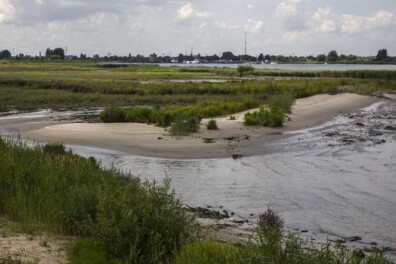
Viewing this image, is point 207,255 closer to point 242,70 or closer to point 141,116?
point 141,116

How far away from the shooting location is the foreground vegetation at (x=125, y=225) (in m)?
6.21

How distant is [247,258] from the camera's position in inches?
238

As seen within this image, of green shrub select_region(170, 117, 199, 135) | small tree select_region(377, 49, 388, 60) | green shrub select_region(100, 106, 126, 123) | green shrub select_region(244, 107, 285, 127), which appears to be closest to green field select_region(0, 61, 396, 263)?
green shrub select_region(170, 117, 199, 135)

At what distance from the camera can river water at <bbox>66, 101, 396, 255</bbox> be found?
498 inches

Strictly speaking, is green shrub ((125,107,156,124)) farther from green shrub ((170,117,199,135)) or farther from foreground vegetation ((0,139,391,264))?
foreground vegetation ((0,139,391,264))

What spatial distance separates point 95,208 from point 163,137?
16.3m

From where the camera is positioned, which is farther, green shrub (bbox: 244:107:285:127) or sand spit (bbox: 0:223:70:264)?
green shrub (bbox: 244:107:285:127)

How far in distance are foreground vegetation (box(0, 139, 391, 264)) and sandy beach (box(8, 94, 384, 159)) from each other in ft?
36.6

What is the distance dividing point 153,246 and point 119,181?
434 centimetres

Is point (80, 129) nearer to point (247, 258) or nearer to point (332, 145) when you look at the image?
point (332, 145)

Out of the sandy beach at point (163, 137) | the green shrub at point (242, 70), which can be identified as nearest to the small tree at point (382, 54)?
the green shrub at point (242, 70)

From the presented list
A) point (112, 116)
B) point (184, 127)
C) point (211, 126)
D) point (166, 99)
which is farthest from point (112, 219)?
point (166, 99)

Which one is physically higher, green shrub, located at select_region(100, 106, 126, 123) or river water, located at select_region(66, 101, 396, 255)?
green shrub, located at select_region(100, 106, 126, 123)

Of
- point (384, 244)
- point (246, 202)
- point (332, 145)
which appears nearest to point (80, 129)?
point (332, 145)
